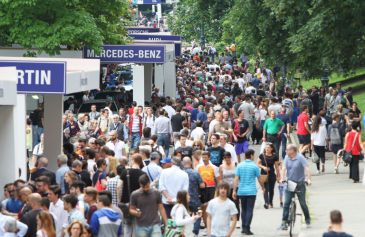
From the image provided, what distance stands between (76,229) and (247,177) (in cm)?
643

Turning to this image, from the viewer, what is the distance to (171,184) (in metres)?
21.6

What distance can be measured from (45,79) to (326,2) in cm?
1671

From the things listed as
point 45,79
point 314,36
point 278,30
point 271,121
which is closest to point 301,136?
point 271,121

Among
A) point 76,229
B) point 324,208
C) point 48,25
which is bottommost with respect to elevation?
point 324,208

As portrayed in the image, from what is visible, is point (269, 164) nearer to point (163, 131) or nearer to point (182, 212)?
point (182, 212)

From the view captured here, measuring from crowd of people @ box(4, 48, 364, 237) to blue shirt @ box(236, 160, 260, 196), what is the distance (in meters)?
0.02

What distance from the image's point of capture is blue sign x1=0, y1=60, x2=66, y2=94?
2506 cm

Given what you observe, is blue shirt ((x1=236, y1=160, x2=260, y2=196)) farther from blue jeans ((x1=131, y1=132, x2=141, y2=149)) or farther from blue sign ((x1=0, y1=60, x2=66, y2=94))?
blue jeans ((x1=131, y1=132, x2=141, y2=149))

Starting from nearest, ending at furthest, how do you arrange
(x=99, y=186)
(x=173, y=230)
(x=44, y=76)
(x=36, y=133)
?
(x=173, y=230)
(x=99, y=186)
(x=44, y=76)
(x=36, y=133)

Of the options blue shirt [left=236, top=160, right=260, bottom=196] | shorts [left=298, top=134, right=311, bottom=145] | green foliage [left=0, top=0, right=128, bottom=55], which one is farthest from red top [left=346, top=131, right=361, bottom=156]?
green foliage [left=0, top=0, right=128, bottom=55]

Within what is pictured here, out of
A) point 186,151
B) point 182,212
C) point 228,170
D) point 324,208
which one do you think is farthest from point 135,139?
point 182,212

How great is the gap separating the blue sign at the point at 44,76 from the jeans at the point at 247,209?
4151mm

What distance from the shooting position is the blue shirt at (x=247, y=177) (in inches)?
910

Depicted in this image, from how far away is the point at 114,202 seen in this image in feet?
68.8
